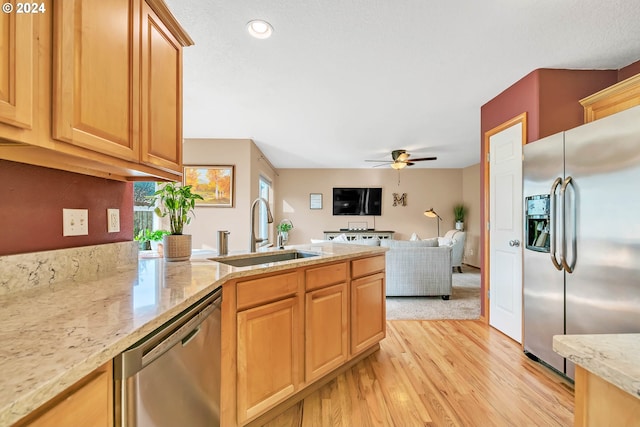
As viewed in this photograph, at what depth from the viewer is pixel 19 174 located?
1.07 m

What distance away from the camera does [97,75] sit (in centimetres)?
102

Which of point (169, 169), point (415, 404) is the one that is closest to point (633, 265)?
point (415, 404)

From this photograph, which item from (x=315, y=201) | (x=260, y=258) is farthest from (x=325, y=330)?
(x=315, y=201)

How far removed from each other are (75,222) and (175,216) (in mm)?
558

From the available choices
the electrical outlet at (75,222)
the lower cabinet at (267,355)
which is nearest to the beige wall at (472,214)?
the lower cabinet at (267,355)

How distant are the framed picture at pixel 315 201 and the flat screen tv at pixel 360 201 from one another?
46cm

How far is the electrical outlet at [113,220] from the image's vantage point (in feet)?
4.90

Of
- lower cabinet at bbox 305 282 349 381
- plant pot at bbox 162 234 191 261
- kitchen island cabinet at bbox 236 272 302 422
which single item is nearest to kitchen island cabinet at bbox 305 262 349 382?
lower cabinet at bbox 305 282 349 381

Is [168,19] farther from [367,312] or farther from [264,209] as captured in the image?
[264,209]

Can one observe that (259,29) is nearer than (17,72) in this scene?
No

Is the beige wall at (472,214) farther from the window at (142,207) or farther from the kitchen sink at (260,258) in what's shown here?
the window at (142,207)

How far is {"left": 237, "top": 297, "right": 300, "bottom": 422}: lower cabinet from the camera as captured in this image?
58.3 inches

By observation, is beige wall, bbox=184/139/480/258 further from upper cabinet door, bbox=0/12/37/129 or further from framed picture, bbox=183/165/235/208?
upper cabinet door, bbox=0/12/37/129

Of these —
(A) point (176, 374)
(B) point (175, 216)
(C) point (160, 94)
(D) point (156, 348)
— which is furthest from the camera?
(B) point (175, 216)
